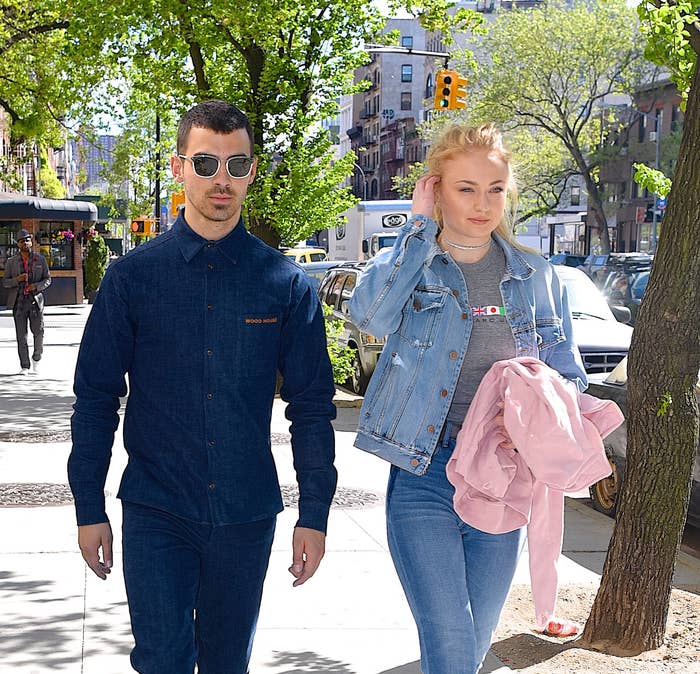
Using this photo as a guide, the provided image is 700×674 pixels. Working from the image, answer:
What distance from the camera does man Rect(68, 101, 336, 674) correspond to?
335cm

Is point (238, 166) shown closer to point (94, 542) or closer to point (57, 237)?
point (94, 542)

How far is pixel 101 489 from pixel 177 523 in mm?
238

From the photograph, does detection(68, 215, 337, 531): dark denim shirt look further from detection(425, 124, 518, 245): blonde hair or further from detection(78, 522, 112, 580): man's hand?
detection(425, 124, 518, 245): blonde hair

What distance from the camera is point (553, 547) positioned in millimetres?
3867

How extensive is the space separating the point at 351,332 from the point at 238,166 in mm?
13468

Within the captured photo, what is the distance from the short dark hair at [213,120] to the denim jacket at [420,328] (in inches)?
22.9

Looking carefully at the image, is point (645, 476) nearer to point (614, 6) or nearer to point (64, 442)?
point (64, 442)

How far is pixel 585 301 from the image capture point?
15.1 meters

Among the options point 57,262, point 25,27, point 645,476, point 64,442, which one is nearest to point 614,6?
point 57,262

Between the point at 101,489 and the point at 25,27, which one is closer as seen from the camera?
the point at 101,489

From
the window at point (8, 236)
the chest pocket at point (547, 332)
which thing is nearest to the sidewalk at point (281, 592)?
the chest pocket at point (547, 332)

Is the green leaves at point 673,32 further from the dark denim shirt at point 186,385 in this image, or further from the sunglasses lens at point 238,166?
the dark denim shirt at point 186,385

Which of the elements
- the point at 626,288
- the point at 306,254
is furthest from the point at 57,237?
the point at 626,288

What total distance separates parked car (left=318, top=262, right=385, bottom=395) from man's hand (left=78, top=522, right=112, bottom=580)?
38.8ft
